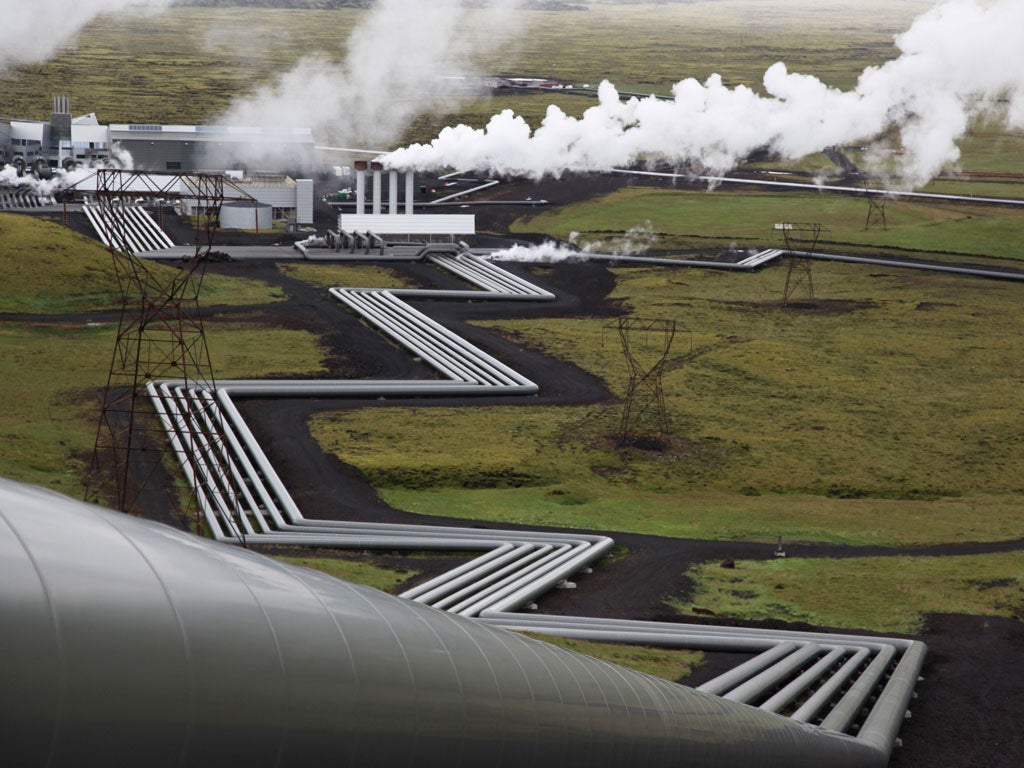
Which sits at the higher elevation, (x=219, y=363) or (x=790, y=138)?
(x=790, y=138)

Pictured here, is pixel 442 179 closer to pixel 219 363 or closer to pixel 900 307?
pixel 900 307

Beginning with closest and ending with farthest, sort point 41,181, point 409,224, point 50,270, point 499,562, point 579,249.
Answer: point 499,562, point 50,270, point 409,224, point 579,249, point 41,181

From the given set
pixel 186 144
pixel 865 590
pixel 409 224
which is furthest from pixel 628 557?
pixel 186 144

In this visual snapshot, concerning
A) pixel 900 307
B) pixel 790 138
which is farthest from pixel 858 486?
pixel 790 138

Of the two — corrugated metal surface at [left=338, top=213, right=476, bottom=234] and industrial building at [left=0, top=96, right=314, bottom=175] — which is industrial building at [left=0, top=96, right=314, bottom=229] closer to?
industrial building at [left=0, top=96, right=314, bottom=175]

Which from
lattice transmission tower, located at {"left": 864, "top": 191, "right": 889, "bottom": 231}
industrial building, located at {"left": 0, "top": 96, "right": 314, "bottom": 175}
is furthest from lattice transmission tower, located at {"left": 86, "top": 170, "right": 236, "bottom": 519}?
lattice transmission tower, located at {"left": 864, "top": 191, "right": 889, "bottom": 231}

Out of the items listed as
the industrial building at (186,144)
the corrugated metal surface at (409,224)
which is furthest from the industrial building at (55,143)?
the corrugated metal surface at (409,224)

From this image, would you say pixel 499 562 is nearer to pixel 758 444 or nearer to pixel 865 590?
pixel 865 590
